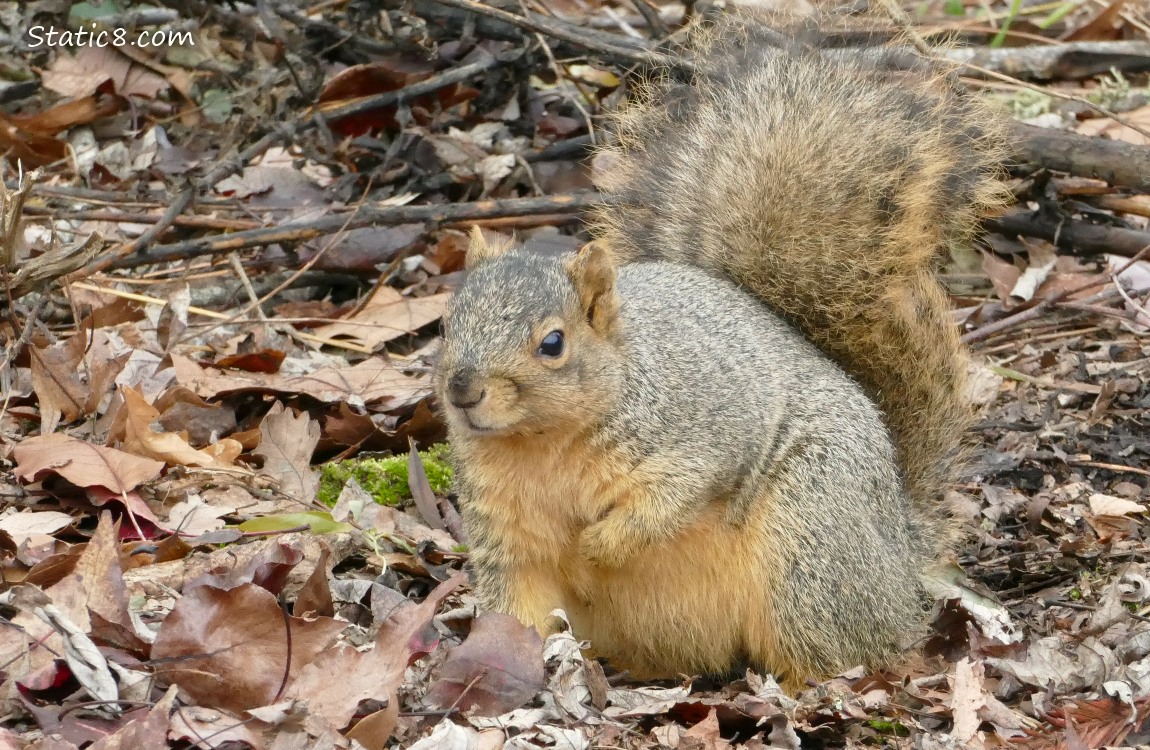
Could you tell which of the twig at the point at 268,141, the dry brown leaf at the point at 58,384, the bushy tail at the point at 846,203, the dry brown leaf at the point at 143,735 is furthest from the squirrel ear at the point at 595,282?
the twig at the point at 268,141

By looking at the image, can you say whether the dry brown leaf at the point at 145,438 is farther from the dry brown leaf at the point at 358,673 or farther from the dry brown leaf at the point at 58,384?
the dry brown leaf at the point at 358,673

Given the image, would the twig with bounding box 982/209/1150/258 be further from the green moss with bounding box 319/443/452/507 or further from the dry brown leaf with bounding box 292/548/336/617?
the dry brown leaf with bounding box 292/548/336/617

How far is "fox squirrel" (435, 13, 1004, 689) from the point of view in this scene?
3193 mm

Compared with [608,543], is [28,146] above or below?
below

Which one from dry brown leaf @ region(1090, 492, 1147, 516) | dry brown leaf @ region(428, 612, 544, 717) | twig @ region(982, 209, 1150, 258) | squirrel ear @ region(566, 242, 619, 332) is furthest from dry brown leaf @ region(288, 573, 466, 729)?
twig @ region(982, 209, 1150, 258)

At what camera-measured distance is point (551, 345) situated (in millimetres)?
3074

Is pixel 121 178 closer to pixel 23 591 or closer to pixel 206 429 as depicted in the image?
pixel 206 429

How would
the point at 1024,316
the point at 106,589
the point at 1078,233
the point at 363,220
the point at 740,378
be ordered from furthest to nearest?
the point at 1078,233, the point at 1024,316, the point at 363,220, the point at 740,378, the point at 106,589

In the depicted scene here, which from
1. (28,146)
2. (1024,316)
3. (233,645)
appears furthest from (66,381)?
(1024,316)

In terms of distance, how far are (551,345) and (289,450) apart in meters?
1.29

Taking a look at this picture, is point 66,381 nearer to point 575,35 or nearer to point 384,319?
point 384,319

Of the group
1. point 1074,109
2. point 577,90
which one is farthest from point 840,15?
point 1074,109

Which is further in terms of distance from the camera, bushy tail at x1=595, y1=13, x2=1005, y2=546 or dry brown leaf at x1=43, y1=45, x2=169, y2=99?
dry brown leaf at x1=43, y1=45, x2=169, y2=99

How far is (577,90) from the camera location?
243 inches
